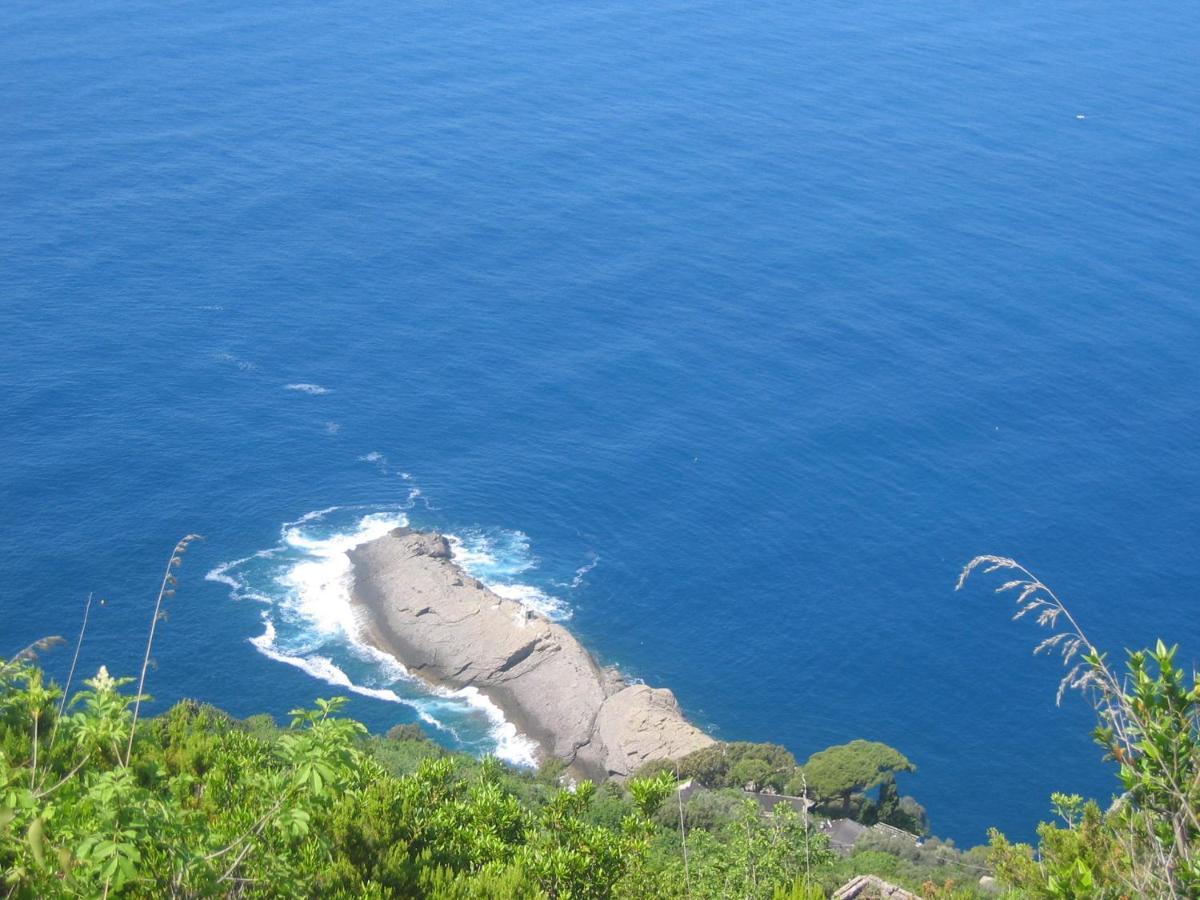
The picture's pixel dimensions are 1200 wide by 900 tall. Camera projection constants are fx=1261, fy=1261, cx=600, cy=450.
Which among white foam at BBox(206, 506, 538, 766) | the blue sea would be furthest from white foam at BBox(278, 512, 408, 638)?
the blue sea

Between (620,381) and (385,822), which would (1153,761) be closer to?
(385,822)

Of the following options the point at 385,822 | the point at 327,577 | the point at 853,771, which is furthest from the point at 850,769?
the point at 385,822

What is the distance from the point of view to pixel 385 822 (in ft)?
75.9

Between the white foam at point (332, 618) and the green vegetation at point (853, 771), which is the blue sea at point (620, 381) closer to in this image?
the white foam at point (332, 618)

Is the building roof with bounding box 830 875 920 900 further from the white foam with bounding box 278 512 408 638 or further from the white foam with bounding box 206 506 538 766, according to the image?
the white foam with bounding box 278 512 408 638

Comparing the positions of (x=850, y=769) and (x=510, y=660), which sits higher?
(x=850, y=769)

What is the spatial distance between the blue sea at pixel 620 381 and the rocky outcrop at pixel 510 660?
2.25m

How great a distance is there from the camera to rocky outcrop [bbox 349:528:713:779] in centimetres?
8581

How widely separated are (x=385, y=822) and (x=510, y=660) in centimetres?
6964

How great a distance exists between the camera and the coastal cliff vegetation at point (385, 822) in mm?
15914

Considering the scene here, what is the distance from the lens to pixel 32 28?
17938 centimetres

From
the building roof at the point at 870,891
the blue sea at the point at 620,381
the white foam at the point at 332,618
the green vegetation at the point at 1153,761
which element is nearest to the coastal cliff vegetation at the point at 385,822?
the green vegetation at the point at 1153,761

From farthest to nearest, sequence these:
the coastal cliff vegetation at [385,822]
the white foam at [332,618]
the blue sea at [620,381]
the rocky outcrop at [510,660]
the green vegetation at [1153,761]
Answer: the blue sea at [620,381] → the white foam at [332,618] → the rocky outcrop at [510,660] → the coastal cliff vegetation at [385,822] → the green vegetation at [1153,761]

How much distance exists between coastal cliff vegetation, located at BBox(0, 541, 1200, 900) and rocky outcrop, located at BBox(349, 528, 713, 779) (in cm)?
4835
